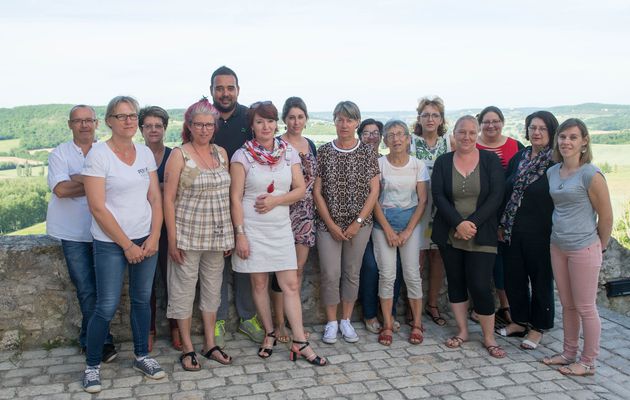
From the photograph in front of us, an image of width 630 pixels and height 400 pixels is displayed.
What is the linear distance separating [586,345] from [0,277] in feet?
15.7

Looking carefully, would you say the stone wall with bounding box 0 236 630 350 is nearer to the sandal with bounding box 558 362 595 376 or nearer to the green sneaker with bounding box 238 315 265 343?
the green sneaker with bounding box 238 315 265 343

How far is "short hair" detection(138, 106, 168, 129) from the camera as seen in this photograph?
4625 millimetres

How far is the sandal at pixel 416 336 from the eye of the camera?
16.6 feet

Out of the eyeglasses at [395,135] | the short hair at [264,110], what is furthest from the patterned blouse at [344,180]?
the short hair at [264,110]

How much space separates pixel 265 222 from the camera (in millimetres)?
4508

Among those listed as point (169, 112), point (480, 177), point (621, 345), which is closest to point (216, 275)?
point (169, 112)

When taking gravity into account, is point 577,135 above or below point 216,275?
above

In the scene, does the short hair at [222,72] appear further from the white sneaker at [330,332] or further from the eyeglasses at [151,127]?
the white sneaker at [330,332]

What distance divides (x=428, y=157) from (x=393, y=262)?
106cm

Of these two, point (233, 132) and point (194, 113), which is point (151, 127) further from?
point (233, 132)

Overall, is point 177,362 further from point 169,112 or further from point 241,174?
point 169,112

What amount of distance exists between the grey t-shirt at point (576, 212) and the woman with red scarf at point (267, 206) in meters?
2.05

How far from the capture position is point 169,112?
192 inches

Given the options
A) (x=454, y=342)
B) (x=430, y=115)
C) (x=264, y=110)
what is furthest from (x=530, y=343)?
(x=264, y=110)
